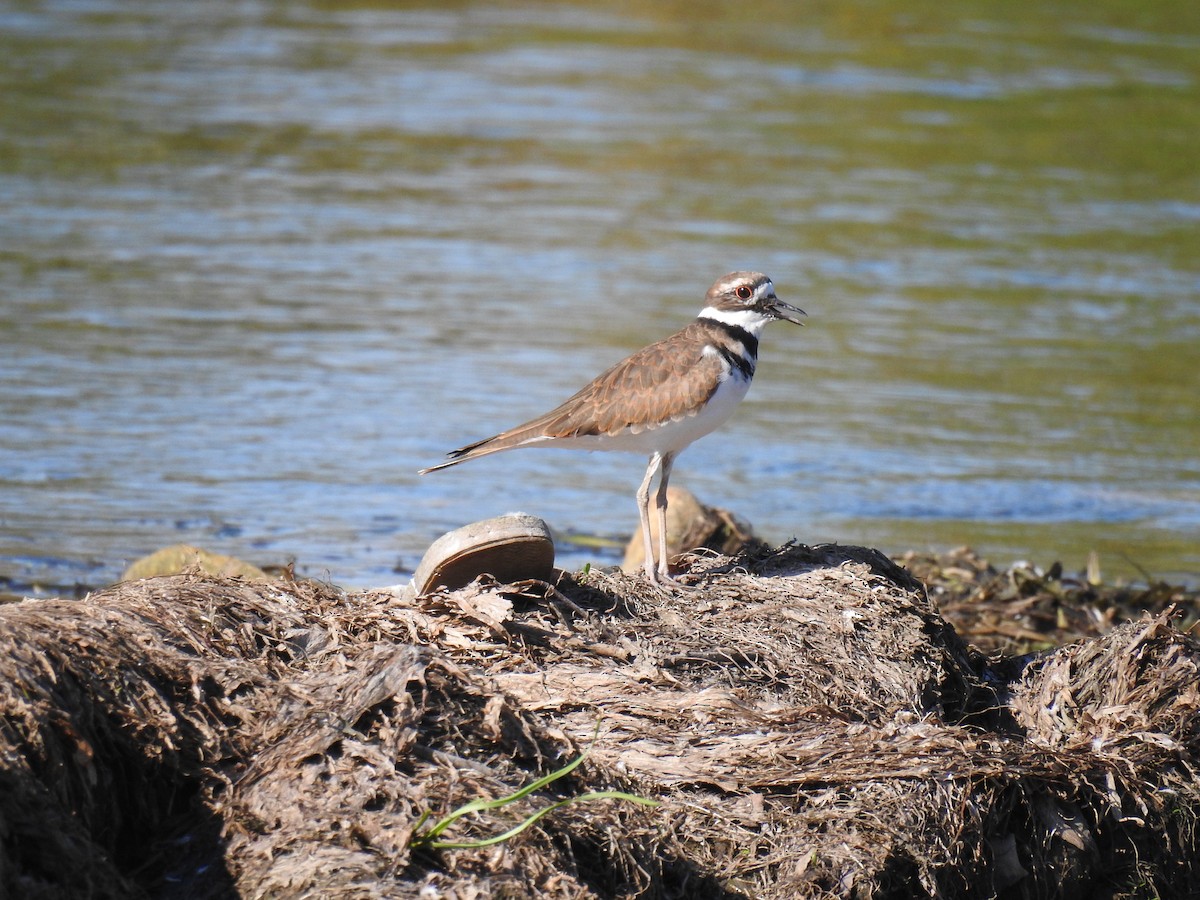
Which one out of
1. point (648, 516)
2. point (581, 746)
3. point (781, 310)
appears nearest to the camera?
point (581, 746)

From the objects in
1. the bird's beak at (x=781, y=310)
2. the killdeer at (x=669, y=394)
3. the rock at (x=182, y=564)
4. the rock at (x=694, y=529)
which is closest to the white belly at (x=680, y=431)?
the killdeer at (x=669, y=394)

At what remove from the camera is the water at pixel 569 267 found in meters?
10.5

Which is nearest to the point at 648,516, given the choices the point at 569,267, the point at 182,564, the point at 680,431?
the point at 680,431

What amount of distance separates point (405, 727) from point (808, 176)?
14.9m

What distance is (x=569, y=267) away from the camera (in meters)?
15.5

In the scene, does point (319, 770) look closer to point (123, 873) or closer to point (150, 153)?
point (123, 873)

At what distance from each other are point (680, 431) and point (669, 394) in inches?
7.1

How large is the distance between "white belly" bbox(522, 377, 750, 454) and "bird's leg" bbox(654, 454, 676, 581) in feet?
0.24

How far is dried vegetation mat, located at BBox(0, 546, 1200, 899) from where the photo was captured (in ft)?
14.3

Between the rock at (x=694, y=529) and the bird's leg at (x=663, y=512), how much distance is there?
1.20 metres

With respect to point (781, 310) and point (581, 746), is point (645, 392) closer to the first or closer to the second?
point (781, 310)

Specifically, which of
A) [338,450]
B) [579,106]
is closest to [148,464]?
[338,450]

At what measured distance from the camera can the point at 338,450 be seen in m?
11.1

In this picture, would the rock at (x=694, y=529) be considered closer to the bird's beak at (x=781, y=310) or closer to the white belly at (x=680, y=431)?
the white belly at (x=680, y=431)
